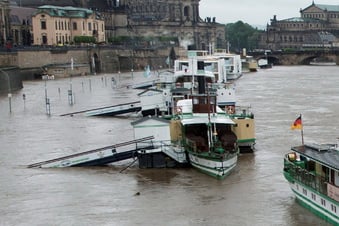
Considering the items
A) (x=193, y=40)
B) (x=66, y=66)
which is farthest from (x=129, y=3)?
(x=66, y=66)

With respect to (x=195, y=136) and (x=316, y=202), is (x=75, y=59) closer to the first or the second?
(x=195, y=136)

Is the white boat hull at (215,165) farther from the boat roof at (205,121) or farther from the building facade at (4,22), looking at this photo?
the building facade at (4,22)

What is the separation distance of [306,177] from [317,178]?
653 millimetres

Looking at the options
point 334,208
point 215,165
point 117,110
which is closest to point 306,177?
point 334,208

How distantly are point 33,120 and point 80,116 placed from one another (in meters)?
2.94

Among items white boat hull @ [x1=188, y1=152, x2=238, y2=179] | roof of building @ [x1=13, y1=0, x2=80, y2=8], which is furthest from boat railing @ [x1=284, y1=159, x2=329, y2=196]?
roof of building @ [x1=13, y1=0, x2=80, y2=8]

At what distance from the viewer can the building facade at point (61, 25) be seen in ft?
350

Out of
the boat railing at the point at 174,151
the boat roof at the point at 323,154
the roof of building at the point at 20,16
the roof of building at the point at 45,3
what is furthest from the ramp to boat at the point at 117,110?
the roof of building at the point at 45,3

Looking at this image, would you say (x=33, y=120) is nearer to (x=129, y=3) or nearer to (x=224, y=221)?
(x=224, y=221)

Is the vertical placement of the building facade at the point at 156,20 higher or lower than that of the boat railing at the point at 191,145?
higher

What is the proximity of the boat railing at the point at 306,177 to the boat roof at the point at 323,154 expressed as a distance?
0.42 meters

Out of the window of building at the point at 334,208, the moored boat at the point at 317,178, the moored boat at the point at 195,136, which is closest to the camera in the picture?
the window of building at the point at 334,208

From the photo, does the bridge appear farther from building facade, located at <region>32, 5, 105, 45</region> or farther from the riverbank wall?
building facade, located at <region>32, 5, 105, 45</region>

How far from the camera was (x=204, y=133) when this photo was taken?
29.3 m
